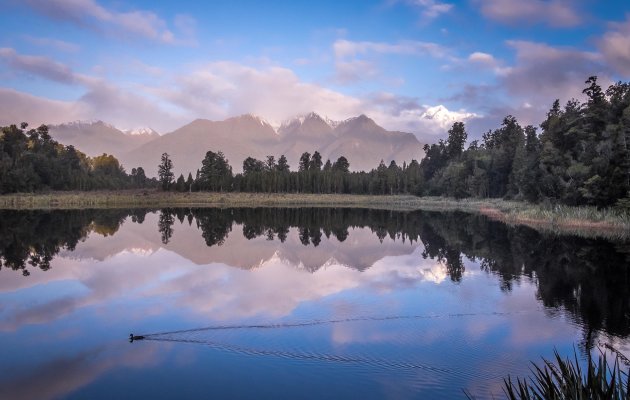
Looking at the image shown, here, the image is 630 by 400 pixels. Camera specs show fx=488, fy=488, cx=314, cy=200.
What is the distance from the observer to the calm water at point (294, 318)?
373 inches

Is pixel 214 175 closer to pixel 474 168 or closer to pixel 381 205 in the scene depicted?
pixel 381 205

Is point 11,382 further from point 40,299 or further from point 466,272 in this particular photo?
point 466,272

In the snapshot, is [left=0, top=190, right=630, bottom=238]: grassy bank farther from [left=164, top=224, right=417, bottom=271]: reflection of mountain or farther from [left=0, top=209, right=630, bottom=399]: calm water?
[left=164, top=224, right=417, bottom=271]: reflection of mountain

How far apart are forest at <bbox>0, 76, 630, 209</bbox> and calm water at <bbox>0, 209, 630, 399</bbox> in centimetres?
2138

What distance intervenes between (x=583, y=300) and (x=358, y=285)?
7.78 metres

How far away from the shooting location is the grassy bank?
40.5 m

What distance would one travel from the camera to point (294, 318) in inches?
549

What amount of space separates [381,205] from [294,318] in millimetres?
85603

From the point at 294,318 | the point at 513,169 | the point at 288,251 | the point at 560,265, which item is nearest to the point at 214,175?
the point at 513,169

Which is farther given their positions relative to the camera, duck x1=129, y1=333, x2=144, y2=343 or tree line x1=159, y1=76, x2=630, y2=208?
tree line x1=159, y1=76, x2=630, y2=208

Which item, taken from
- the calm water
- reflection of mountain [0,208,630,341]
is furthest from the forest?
the calm water

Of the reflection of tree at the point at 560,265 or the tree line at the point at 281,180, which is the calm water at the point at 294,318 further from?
the tree line at the point at 281,180

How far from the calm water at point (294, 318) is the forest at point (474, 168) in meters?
21.4

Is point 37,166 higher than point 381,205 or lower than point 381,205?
higher
